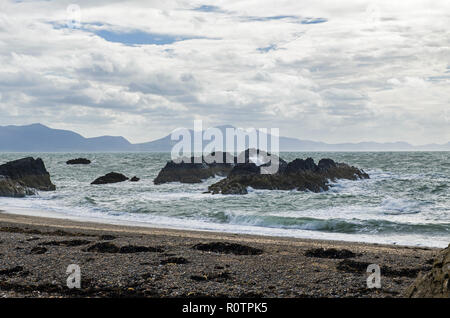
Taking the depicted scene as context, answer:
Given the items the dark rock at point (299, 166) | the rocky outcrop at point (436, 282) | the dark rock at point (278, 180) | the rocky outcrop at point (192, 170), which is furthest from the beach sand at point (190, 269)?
the rocky outcrop at point (192, 170)

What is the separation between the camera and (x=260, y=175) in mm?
40594

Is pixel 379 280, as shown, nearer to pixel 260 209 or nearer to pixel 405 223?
pixel 405 223

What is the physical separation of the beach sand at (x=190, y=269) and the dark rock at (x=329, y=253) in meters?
0.03

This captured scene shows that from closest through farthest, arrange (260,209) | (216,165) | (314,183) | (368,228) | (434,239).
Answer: (434,239), (368,228), (260,209), (314,183), (216,165)

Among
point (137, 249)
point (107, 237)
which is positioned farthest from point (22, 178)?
point (137, 249)

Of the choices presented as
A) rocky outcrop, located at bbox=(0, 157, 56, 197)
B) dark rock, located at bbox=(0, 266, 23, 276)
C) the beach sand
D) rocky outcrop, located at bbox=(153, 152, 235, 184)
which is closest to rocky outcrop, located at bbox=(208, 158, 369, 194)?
rocky outcrop, located at bbox=(153, 152, 235, 184)

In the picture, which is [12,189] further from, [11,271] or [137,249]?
[11,271]

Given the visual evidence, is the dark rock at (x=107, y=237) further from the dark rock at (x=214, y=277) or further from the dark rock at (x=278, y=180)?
the dark rock at (x=278, y=180)

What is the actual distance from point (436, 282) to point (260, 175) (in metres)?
34.7

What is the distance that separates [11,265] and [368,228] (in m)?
16.5
